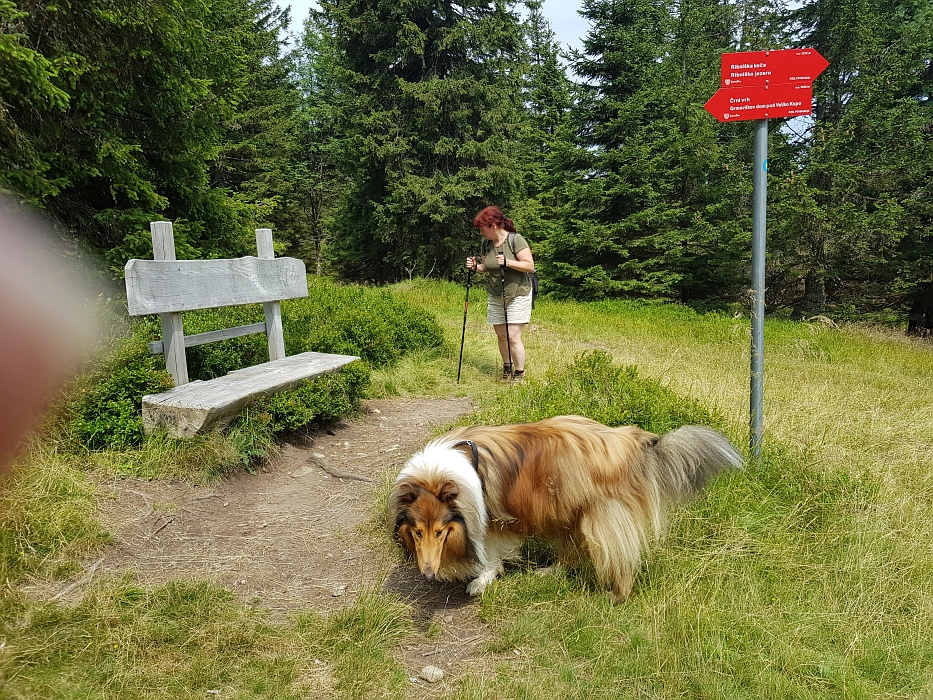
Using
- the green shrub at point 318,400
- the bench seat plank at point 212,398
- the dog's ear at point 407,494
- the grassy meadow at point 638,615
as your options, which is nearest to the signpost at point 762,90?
the grassy meadow at point 638,615

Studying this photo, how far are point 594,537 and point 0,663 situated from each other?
2.70 m

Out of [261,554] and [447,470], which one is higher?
[447,470]

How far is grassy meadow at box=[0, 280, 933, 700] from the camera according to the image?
2561mm

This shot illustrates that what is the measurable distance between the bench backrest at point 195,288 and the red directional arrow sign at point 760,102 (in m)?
4.24

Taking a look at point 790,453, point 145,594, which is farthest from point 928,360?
point 145,594

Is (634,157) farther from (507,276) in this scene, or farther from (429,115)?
(507,276)

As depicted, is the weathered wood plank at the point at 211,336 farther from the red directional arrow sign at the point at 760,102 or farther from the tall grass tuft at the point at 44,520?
the red directional arrow sign at the point at 760,102

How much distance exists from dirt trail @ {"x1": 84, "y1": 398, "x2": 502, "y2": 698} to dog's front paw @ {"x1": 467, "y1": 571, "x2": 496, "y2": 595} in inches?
2.4

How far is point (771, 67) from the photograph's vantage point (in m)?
3.78

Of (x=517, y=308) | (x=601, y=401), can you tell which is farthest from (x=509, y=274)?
(x=601, y=401)

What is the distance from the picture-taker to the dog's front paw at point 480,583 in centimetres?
336

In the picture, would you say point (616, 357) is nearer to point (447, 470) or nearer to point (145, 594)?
point (447, 470)

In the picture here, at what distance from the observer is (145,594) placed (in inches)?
118

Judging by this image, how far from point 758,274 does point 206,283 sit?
451 cm
